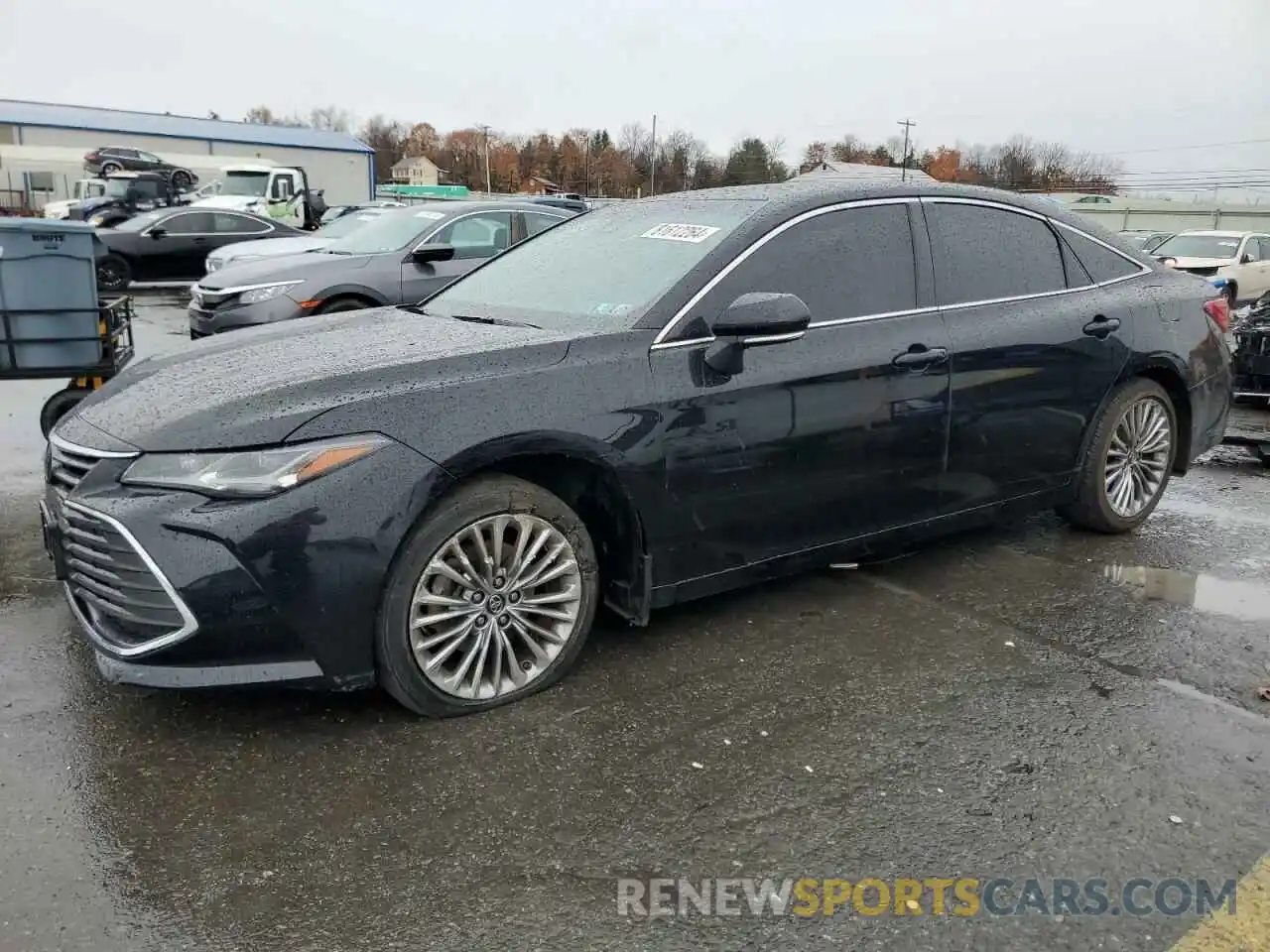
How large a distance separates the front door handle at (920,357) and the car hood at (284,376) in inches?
53.8

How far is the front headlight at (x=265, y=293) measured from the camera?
27.3ft

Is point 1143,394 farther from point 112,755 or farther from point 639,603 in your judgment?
point 112,755

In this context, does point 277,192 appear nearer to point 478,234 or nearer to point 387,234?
point 387,234

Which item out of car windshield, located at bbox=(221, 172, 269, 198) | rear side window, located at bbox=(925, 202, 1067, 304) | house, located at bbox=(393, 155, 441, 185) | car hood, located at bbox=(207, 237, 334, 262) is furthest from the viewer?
house, located at bbox=(393, 155, 441, 185)

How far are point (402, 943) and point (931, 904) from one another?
4.01 feet

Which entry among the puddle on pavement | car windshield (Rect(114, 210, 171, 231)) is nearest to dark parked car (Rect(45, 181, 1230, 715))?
the puddle on pavement

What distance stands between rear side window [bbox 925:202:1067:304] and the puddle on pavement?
4.54ft

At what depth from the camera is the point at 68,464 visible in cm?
309

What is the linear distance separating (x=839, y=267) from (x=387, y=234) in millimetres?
6460

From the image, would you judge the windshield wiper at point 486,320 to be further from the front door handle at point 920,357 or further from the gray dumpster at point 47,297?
the gray dumpster at point 47,297

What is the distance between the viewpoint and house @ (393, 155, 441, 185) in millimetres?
108625

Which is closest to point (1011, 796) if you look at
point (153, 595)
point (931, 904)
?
point (931, 904)

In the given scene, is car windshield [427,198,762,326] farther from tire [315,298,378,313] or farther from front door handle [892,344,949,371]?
tire [315,298,378,313]

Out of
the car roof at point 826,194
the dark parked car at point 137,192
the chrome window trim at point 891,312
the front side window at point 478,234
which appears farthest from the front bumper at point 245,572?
the dark parked car at point 137,192
